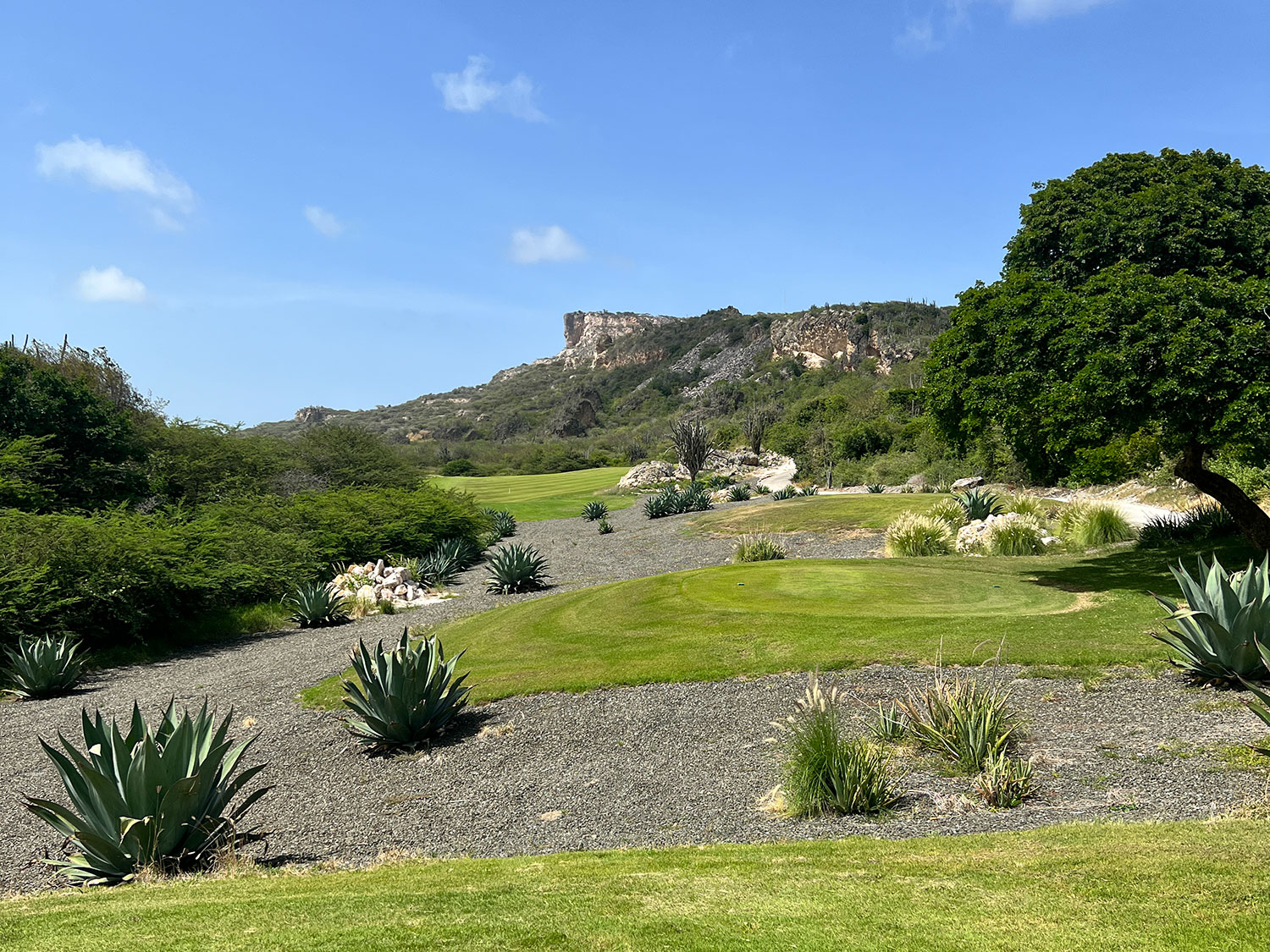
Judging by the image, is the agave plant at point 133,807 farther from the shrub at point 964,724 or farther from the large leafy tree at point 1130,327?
the large leafy tree at point 1130,327

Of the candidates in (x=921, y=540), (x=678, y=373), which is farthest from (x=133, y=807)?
(x=678, y=373)

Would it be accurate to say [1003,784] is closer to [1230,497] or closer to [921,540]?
[1230,497]

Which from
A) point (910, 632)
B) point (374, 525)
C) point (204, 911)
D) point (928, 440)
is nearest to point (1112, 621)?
point (910, 632)

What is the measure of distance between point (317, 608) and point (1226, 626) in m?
15.9

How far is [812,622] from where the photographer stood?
36.9ft

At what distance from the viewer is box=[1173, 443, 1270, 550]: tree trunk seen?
1209 centimetres

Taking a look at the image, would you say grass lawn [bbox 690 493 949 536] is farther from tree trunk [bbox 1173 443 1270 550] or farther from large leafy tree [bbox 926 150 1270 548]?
tree trunk [bbox 1173 443 1270 550]

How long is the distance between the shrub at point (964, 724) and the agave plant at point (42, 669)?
12600 millimetres

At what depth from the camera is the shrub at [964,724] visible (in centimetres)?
663

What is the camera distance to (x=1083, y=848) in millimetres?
4453

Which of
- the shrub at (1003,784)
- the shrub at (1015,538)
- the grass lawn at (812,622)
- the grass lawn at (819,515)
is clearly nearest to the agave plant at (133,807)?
the grass lawn at (812,622)

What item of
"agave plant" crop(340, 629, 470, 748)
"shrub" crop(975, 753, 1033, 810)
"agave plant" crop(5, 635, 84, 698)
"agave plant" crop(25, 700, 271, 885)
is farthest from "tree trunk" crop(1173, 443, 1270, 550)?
"agave plant" crop(5, 635, 84, 698)

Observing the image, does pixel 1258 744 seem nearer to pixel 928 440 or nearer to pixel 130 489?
pixel 130 489

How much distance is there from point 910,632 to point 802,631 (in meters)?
1.31
